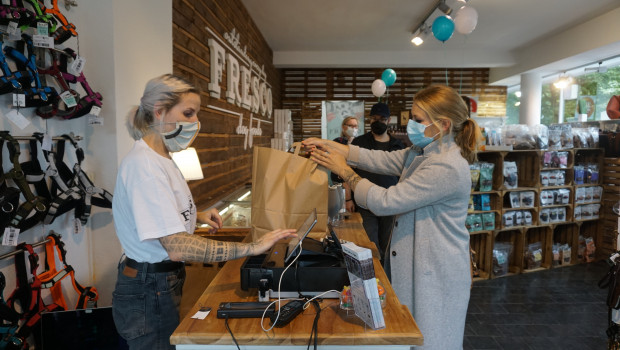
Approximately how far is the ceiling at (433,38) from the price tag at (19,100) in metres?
3.98

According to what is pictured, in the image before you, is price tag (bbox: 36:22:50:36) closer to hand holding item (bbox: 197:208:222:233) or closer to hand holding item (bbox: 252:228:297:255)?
hand holding item (bbox: 197:208:222:233)

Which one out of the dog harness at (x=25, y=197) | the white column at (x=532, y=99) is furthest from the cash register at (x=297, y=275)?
the white column at (x=532, y=99)

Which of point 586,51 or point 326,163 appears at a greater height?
point 586,51

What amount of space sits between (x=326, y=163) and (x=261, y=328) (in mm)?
804

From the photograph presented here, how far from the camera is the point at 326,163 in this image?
1.77 m

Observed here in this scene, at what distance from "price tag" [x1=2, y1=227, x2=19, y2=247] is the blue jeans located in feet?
1.64

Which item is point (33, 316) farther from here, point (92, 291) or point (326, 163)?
point (326, 163)

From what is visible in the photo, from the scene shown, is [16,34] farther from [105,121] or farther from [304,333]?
[304,333]

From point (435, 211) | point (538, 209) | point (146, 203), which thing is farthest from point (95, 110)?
point (538, 209)

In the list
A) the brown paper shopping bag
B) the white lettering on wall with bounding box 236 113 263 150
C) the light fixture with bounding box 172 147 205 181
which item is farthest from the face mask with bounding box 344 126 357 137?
the brown paper shopping bag

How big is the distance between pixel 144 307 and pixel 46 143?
0.92m

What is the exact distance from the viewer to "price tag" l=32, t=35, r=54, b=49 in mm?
1659

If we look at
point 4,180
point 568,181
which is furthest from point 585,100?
point 4,180

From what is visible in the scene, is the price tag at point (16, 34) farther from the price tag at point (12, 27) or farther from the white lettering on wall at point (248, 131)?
the white lettering on wall at point (248, 131)
